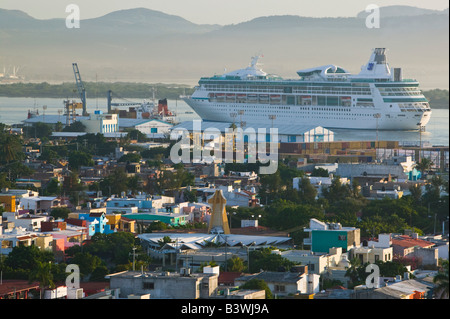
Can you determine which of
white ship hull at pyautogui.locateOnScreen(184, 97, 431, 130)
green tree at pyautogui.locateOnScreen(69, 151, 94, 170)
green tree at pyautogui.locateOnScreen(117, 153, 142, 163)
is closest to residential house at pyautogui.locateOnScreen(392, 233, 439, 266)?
green tree at pyautogui.locateOnScreen(69, 151, 94, 170)

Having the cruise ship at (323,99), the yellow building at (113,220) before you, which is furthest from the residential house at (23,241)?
the cruise ship at (323,99)

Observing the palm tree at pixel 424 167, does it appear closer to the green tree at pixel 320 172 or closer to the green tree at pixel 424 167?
the green tree at pixel 424 167

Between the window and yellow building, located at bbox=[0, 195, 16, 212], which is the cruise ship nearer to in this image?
yellow building, located at bbox=[0, 195, 16, 212]

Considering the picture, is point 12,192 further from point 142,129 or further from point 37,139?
point 142,129

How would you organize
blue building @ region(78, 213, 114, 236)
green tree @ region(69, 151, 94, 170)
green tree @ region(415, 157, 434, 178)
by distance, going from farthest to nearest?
green tree @ region(69, 151, 94, 170)
green tree @ region(415, 157, 434, 178)
blue building @ region(78, 213, 114, 236)
